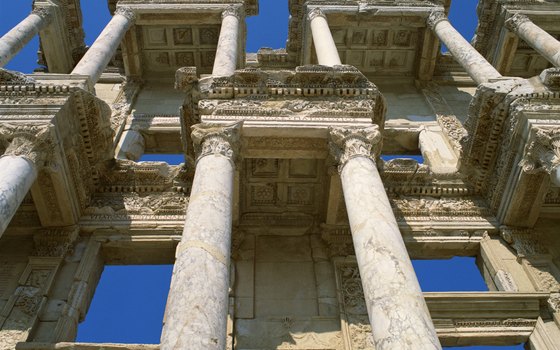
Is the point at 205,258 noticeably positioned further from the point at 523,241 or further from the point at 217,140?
the point at 523,241

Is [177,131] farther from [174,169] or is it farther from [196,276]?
[196,276]

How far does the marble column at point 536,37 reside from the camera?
14.9 metres

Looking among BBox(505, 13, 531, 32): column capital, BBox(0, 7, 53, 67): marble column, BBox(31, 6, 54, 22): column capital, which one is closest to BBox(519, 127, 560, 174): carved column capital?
BBox(505, 13, 531, 32): column capital

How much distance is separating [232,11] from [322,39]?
11.2 ft

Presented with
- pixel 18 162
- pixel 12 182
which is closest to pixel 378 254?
pixel 12 182

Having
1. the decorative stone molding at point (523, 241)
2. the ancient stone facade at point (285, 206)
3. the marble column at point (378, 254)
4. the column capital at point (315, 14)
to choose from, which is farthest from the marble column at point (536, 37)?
the marble column at point (378, 254)

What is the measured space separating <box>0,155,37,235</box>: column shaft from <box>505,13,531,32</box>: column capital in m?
14.4

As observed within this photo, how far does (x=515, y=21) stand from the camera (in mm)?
17359

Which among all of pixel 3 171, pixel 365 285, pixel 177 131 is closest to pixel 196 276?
pixel 365 285

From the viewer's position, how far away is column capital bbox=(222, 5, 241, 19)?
17.5 m

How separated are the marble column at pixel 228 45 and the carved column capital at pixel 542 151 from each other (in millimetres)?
6350

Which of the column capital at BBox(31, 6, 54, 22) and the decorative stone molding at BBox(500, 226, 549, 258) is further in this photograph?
the column capital at BBox(31, 6, 54, 22)

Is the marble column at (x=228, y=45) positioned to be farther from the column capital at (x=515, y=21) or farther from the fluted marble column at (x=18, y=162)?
the column capital at (x=515, y=21)

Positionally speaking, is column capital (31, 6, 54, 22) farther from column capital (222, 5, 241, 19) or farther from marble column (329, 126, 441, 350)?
marble column (329, 126, 441, 350)
